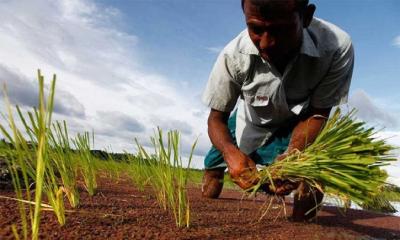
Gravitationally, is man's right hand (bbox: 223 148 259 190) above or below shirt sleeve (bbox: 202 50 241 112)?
below

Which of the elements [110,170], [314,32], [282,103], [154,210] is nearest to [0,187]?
[154,210]

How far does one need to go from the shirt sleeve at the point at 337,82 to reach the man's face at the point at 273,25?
60 cm

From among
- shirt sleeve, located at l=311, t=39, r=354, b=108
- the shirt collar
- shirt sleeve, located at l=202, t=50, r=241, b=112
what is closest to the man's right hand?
shirt sleeve, located at l=202, t=50, r=241, b=112

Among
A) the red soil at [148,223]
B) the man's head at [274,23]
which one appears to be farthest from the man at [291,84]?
the red soil at [148,223]

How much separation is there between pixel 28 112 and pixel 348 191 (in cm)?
147

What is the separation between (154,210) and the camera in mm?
2199

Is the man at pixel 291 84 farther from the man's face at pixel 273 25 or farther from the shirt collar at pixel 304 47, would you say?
the man's face at pixel 273 25

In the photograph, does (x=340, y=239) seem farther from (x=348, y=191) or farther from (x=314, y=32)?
(x=314, y=32)

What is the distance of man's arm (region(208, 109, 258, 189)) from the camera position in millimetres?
2117

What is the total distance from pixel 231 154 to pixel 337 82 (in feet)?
2.94

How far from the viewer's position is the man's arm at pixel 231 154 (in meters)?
2.12

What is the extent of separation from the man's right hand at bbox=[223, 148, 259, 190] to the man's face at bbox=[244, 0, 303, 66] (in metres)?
0.56

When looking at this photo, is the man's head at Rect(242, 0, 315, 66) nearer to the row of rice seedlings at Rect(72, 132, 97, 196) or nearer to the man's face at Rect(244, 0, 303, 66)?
the man's face at Rect(244, 0, 303, 66)

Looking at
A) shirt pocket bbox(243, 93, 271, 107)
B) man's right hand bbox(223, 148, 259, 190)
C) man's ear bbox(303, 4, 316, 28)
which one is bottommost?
man's right hand bbox(223, 148, 259, 190)
